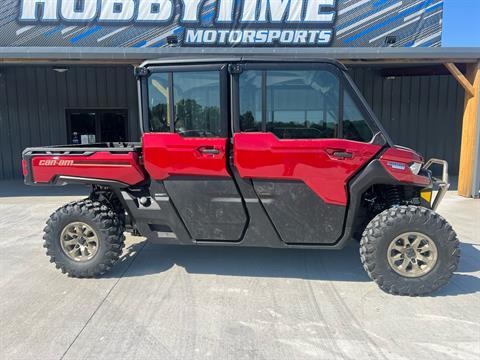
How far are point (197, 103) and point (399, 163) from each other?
201cm

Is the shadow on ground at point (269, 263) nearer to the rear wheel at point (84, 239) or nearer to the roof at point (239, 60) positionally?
the rear wheel at point (84, 239)

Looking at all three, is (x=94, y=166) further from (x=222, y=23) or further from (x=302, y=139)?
(x=222, y=23)

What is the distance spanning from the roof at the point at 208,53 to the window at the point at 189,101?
3.90m

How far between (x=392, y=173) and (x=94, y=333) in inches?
115

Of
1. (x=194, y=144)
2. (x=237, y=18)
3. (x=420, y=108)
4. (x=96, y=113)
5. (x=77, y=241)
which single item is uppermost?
(x=237, y=18)

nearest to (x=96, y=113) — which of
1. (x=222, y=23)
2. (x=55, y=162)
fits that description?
(x=222, y=23)

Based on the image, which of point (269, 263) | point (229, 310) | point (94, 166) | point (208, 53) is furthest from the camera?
point (208, 53)

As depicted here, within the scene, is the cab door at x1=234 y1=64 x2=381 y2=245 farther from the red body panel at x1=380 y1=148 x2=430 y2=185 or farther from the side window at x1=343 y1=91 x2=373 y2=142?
the red body panel at x1=380 y1=148 x2=430 y2=185

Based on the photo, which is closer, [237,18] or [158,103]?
[158,103]

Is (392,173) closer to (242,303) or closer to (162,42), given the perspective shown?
(242,303)

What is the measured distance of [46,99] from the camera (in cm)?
1117

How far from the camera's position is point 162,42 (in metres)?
8.74

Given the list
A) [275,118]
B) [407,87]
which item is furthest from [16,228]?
[407,87]

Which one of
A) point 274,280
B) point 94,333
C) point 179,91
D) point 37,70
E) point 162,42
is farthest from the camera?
point 37,70
